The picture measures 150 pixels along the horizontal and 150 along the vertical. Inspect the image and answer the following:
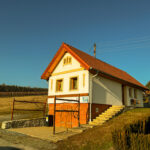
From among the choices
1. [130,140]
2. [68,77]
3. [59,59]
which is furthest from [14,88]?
[130,140]

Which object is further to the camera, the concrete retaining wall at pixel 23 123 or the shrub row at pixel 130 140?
the concrete retaining wall at pixel 23 123

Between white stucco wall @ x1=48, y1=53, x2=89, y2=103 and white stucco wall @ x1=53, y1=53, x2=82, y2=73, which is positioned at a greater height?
white stucco wall @ x1=53, y1=53, x2=82, y2=73

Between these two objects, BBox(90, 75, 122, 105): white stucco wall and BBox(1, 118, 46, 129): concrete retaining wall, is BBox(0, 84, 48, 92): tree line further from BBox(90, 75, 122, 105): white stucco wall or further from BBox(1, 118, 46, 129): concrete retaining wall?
BBox(90, 75, 122, 105): white stucco wall

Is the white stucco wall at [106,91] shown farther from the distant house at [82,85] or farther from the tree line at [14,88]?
the tree line at [14,88]

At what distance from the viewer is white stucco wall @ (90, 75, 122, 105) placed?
14.0 metres

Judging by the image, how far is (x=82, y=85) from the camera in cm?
1391

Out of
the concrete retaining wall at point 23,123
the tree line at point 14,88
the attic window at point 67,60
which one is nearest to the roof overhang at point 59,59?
the attic window at point 67,60

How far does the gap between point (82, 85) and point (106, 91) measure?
8.73 ft

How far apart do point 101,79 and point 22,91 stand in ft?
104

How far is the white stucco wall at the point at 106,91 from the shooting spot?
14.0m

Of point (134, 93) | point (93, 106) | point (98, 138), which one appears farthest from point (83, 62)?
point (134, 93)

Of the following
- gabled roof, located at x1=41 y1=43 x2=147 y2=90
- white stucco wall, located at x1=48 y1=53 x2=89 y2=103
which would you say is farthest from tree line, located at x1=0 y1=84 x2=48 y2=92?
white stucco wall, located at x1=48 y1=53 x2=89 y2=103

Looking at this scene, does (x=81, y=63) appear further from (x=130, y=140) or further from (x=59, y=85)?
(x=130, y=140)

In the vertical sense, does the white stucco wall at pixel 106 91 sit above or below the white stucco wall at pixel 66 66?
below
